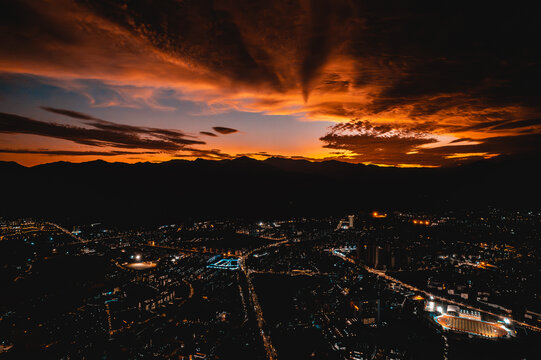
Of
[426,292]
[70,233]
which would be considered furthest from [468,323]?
[70,233]

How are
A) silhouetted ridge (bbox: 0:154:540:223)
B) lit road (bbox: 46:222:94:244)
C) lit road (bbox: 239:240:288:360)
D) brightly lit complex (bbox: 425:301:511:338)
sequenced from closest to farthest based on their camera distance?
lit road (bbox: 239:240:288:360)
brightly lit complex (bbox: 425:301:511:338)
lit road (bbox: 46:222:94:244)
silhouetted ridge (bbox: 0:154:540:223)

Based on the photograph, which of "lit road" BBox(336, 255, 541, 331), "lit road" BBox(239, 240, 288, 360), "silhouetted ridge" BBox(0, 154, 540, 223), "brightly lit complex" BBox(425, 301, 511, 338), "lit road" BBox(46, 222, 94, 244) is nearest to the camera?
"lit road" BBox(239, 240, 288, 360)

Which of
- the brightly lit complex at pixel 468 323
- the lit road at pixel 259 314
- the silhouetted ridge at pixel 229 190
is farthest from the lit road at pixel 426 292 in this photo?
the silhouetted ridge at pixel 229 190

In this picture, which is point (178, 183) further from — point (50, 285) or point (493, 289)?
point (493, 289)

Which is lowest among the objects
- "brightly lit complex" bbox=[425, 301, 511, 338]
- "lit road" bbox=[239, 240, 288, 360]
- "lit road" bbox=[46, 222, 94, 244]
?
"lit road" bbox=[46, 222, 94, 244]

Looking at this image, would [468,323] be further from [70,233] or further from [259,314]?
[70,233]

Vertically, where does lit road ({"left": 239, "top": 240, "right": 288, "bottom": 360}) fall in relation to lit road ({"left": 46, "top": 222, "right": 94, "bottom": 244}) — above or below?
above

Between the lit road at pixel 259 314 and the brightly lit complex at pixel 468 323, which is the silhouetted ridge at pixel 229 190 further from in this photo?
the brightly lit complex at pixel 468 323

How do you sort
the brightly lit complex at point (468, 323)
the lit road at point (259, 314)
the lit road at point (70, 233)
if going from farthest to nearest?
the lit road at point (70, 233) < the brightly lit complex at point (468, 323) < the lit road at point (259, 314)

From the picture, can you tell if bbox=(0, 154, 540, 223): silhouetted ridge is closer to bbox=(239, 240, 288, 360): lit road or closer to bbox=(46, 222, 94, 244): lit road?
bbox=(46, 222, 94, 244): lit road

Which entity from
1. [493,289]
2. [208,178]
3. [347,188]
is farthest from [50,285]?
[347,188]

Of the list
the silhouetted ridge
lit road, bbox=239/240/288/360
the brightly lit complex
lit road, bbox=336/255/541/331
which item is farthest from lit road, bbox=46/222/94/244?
the brightly lit complex

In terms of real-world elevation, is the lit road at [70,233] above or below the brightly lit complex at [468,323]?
below
